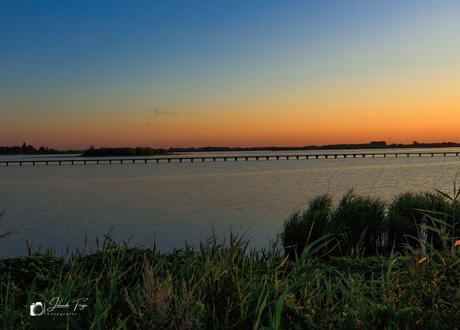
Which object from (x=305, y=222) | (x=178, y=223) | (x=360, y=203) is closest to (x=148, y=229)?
(x=178, y=223)

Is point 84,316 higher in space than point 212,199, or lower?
higher

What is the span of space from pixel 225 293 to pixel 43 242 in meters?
15.0

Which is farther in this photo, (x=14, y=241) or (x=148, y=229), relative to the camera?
(x=148, y=229)

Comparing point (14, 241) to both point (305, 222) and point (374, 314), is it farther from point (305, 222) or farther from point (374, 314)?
point (374, 314)

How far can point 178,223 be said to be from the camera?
1889 cm

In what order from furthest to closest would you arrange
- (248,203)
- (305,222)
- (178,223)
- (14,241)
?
(248,203), (178,223), (14,241), (305,222)

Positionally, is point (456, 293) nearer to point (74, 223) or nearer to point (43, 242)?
point (43, 242)

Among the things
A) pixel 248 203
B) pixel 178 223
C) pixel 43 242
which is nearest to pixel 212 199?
pixel 248 203

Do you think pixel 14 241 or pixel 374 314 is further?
pixel 14 241

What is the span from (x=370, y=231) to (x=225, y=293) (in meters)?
9.56

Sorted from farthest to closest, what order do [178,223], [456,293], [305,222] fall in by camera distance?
1. [178,223]
2. [305,222]
3. [456,293]

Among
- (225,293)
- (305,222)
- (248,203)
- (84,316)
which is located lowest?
(248,203)

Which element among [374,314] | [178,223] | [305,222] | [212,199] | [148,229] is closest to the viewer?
[374,314]

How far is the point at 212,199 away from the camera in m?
28.9
